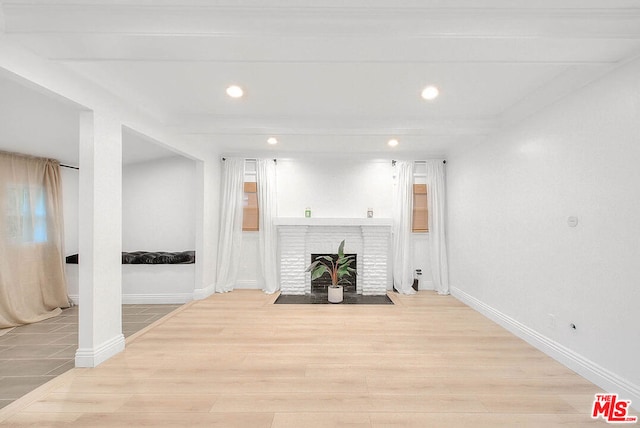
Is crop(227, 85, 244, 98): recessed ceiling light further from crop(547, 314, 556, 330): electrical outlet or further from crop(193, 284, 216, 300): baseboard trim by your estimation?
crop(547, 314, 556, 330): electrical outlet

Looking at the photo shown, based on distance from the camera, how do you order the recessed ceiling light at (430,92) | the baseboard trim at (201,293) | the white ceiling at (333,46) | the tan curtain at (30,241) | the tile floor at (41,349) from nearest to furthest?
the white ceiling at (333,46) → the tile floor at (41,349) → the recessed ceiling light at (430,92) → the tan curtain at (30,241) → the baseboard trim at (201,293)

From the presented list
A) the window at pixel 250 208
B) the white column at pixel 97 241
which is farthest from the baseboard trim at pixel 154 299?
the white column at pixel 97 241

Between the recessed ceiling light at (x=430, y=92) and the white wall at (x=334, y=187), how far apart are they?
8.46 ft

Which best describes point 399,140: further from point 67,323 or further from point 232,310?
point 67,323

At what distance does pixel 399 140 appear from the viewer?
434cm

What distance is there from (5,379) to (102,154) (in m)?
1.97

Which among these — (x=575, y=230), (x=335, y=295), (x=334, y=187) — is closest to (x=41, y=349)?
(x=335, y=295)

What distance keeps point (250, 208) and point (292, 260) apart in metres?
1.20

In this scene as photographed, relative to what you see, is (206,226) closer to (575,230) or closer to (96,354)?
(96,354)

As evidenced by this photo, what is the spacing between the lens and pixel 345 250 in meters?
5.33

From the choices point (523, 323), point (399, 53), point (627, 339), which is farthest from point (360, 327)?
point (399, 53)

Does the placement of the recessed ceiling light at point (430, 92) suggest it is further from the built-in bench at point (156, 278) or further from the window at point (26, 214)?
the window at point (26, 214)

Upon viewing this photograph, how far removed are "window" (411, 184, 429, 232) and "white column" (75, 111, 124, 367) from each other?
442 centimetres

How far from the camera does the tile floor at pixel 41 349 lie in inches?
92.3
